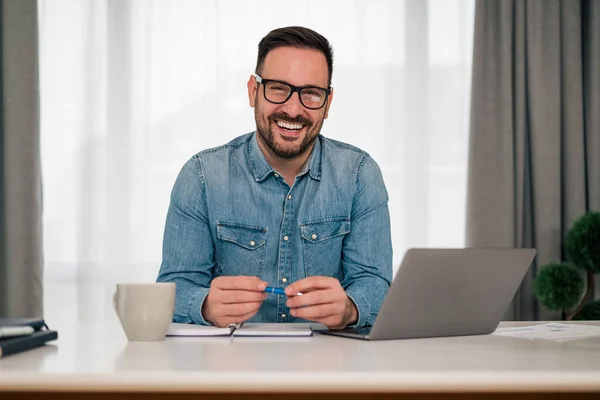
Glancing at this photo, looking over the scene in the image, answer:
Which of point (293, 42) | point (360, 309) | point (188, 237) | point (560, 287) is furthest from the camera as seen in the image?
point (560, 287)

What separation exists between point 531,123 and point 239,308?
2.51m

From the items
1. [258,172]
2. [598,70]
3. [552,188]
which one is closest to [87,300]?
[258,172]

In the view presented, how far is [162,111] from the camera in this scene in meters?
3.40

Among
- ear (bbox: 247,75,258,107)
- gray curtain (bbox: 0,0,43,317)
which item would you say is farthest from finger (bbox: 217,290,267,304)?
gray curtain (bbox: 0,0,43,317)

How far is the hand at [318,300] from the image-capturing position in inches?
49.6

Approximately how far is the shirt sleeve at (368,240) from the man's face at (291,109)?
0.19 m

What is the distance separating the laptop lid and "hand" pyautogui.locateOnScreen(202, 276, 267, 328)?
24 cm

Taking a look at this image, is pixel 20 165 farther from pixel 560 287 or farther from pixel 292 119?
pixel 560 287

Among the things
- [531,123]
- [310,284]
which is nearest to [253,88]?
[310,284]

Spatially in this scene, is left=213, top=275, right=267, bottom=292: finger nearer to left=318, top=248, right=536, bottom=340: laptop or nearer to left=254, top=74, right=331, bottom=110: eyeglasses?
left=318, top=248, right=536, bottom=340: laptop

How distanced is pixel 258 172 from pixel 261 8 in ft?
5.70

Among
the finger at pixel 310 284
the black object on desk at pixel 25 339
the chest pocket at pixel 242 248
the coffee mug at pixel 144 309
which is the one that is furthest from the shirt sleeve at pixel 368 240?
the black object on desk at pixel 25 339

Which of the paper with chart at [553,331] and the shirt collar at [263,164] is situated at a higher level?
the shirt collar at [263,164]

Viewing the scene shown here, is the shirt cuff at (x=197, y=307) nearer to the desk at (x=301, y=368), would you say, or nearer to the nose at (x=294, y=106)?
the desk at (x=301, y=368)
